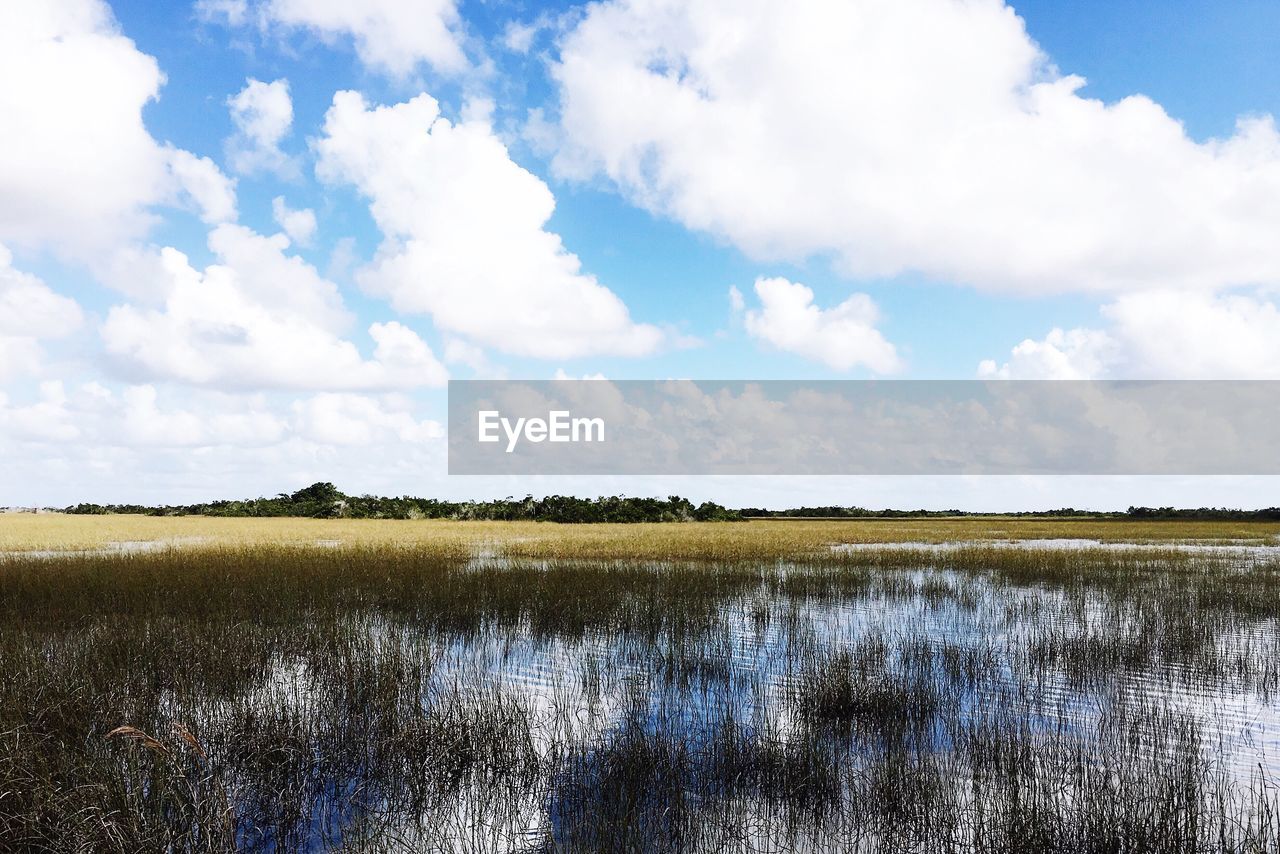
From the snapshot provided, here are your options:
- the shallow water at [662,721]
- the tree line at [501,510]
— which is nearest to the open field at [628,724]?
the shallow water at [662,721]

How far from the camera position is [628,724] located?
20.3ft

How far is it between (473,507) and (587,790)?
2743 inches

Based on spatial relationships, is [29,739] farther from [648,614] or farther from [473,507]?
→ [473,507]

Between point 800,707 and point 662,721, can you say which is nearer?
point 662,721

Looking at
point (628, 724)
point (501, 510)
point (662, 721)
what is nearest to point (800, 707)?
point (662, 721)

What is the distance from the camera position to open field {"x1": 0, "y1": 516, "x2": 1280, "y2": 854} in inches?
172

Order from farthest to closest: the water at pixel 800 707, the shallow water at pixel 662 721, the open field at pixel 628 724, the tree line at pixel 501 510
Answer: the tree line at pixel 501 510 → the water at pixel 800 707 → the shallow water at pixel 662 721 → the open field at pixel 628 724

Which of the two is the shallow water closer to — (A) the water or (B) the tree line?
(A) the water

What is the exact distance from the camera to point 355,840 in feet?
14.0

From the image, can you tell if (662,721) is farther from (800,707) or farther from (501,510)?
(501,510)

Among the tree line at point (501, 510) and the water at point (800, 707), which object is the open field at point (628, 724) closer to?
the water at point (800, 707)

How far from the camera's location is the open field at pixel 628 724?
172 inches

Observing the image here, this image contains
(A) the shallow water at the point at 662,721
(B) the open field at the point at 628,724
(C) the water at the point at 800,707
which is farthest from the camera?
(C) the water at the point at 800,707

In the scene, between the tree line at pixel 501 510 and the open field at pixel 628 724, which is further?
the tree line at pixel 501 510
